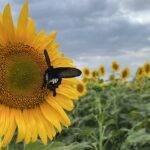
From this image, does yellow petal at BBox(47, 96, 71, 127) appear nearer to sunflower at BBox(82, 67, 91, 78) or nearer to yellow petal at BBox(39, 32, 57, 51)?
yellow petal at BBox(39, 32, 57, 51)

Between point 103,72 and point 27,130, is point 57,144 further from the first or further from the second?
point 103,72

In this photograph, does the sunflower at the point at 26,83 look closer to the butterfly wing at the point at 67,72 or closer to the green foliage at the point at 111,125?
the butterfly wing at the point at 67,72

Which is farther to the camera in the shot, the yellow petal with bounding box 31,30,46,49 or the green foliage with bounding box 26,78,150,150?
the green foliage with bounding box 26,78,150,150

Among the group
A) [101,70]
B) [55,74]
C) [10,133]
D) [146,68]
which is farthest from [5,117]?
[101,70]

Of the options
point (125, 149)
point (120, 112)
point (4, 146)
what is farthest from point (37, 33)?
point (120, 112)

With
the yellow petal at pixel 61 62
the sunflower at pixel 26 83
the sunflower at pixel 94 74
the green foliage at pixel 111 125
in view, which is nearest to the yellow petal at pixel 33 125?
the sunflower at pixel 26 83

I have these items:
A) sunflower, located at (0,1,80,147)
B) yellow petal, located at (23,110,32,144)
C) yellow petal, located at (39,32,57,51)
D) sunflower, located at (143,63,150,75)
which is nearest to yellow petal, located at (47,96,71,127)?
sunflower, located at (0,1,80,147)

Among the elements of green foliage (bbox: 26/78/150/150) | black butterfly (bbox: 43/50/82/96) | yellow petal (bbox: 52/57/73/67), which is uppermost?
yellow petal (bbox: 52/57/73/67)
